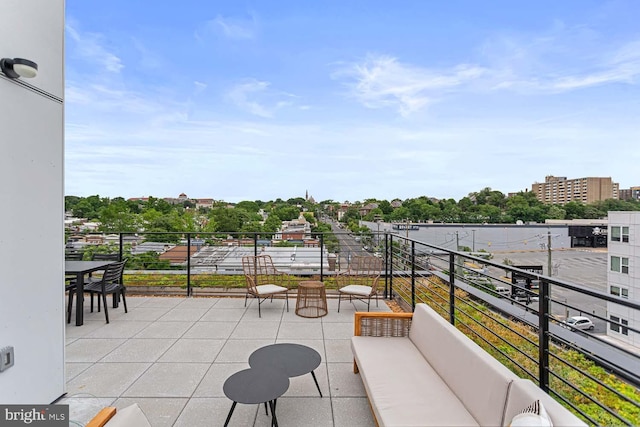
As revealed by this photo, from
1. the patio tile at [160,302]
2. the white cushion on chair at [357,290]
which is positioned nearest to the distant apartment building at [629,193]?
the white cushion on chair at [357,290]

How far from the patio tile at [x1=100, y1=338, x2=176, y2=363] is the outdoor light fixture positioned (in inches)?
106

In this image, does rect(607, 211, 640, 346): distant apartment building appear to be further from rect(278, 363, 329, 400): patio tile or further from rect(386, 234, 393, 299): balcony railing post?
rect(278, 363, 329, 400): patio tile

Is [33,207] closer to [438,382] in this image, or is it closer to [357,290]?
[438,382]

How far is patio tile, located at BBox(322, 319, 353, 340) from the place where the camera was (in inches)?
152

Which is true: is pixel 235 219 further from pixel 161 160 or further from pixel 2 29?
pixel 2 29

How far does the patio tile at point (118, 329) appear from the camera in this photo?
387 cm

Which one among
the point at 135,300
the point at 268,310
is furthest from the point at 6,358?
the point at 135,300

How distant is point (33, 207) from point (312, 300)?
358cm

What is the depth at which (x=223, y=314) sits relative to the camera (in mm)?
4703

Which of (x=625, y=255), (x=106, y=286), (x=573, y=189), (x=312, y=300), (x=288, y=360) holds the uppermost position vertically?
(x=573, y=189)

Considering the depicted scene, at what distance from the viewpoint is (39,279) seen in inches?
90.7

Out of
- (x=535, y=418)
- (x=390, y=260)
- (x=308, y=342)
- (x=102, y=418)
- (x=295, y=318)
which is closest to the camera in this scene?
(x=535, y=418)

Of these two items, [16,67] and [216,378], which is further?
[216,378]

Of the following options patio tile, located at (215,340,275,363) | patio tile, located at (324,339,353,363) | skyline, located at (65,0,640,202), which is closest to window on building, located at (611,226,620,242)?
skyline, located at (65,0,640,202)
